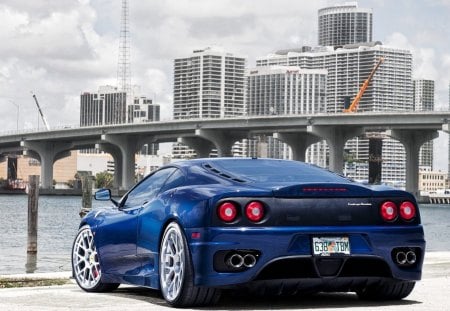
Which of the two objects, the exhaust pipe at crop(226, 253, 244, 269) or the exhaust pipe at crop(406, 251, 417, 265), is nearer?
the exhaust pipe at crop(226, 253, 244, 269)

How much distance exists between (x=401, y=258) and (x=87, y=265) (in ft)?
10.4

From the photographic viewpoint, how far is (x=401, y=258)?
9352 mm

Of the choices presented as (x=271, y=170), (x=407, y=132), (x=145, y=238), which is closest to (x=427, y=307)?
(x=271, y=170)

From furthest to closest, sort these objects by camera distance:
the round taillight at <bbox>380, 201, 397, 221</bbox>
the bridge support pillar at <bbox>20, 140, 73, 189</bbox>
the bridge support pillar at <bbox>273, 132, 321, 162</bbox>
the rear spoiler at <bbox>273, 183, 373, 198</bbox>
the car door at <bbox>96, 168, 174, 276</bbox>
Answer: the bridge support pillar at <bbox>20, 140, 73, 189</bbox>, the bridge support pillar at <bbox>273, 132, 321, 162</bbox>, the car door at <bbox>96, 168, 174, 276</bbox>, the round taillight at <bbox>380, 201, 397, 221</bbox>, the rear spoiler at <bbox>273, 183, 373, 198</bbox>

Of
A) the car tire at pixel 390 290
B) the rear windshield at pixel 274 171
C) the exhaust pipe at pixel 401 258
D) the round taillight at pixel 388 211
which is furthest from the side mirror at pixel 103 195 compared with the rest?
the exhaust pipe at pixel 401 258

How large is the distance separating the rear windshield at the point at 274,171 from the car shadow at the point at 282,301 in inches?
39.9

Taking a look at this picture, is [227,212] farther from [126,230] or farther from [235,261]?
[126,230]

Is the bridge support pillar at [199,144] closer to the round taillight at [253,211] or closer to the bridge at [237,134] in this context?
the bridge at [237,134]

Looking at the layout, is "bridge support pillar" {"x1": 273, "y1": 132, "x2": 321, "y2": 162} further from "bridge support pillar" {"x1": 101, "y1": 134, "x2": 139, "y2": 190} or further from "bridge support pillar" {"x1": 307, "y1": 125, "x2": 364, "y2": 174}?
"bridge support pillar" {"x1": 101, "y1": 134, "x2": 139, "y2": 190}

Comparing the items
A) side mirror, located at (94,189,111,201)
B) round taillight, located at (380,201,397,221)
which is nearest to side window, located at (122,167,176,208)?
side mirror, located at (94,189,111,201)

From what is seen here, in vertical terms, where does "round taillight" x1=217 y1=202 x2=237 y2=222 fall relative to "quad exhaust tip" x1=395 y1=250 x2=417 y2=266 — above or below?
above

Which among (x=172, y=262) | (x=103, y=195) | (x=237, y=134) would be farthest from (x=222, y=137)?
(x=172, y=262)

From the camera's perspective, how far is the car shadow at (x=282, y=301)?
30.2ft

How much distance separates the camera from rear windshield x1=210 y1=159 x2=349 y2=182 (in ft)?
31.6
